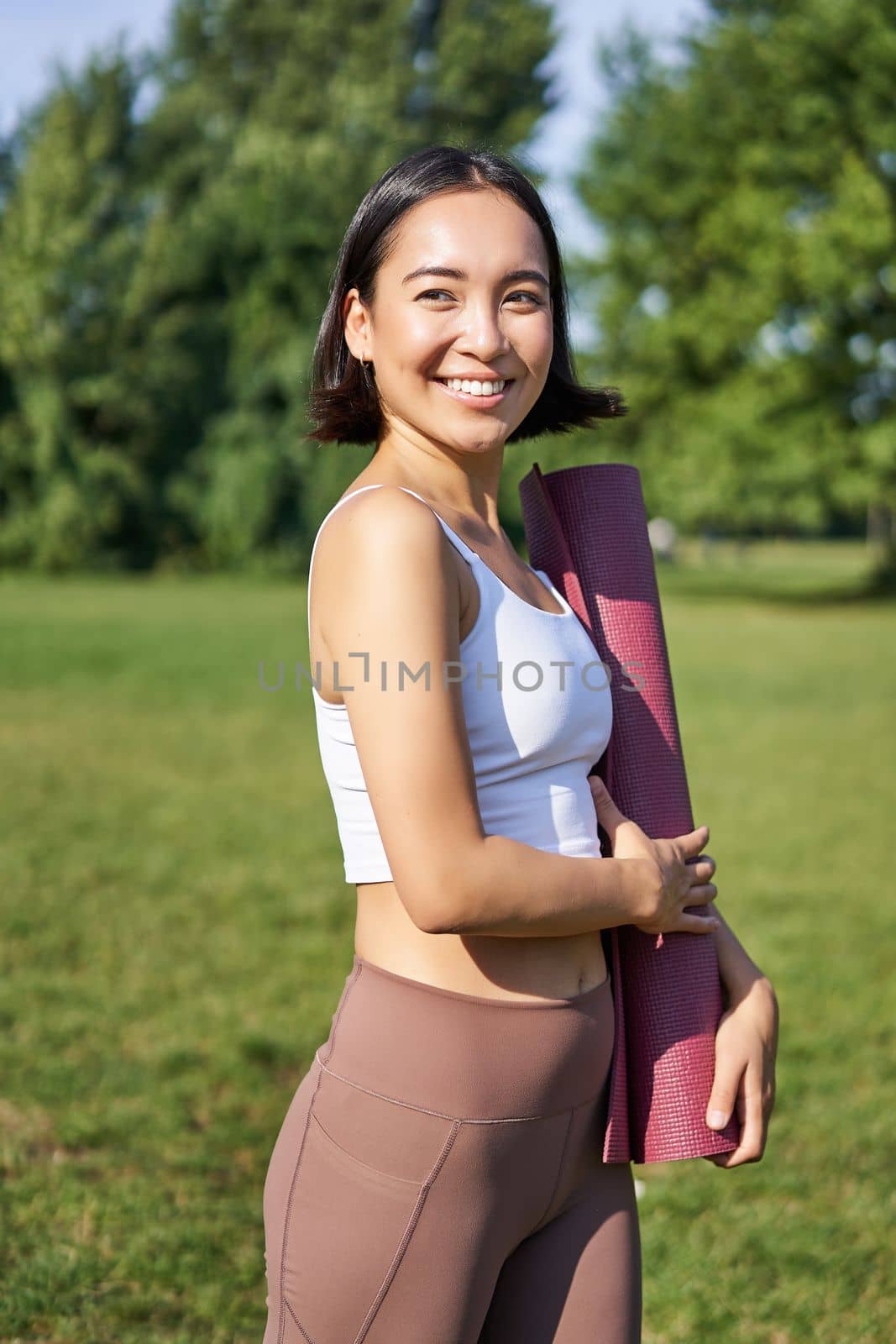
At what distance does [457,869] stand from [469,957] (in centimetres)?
18

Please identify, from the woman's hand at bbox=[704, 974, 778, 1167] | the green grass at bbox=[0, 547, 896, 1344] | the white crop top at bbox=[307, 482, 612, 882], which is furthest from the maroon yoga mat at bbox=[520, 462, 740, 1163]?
the green grass at bbox=[0, 547, 896, 1344]

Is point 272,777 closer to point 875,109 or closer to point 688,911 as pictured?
point 688,911

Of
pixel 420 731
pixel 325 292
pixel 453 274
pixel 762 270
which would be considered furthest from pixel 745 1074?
pixel 325 292

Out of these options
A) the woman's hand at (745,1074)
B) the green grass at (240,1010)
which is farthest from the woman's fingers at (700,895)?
the green grass at (240,1010)

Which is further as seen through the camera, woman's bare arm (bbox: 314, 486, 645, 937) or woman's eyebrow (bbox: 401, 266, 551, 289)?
woman's eyebrow (bbox: 401, 266, 551, 289)

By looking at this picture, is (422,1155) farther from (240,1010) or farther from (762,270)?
(762,270)

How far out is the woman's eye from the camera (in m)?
1.57

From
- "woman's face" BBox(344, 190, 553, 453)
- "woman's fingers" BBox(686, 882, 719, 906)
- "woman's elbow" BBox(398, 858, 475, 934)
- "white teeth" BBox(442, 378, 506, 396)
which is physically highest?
"woman's face" BBox(344, 190, 553, 453)

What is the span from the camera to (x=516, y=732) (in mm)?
1486

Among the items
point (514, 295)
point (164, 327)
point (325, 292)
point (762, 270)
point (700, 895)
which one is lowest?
point (700, 895)

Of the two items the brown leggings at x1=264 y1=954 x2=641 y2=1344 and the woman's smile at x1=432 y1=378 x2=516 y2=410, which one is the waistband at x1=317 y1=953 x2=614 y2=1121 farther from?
the woman's smile at x1=432 y1=378 x2=516 y2=410

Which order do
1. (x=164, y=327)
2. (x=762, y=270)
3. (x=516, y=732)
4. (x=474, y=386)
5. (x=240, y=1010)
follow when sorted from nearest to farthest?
(x=516, y=732) → (x=474, y=386) → (x=240, y=1010) → (x=762, y=270) → (x=164, y=327)

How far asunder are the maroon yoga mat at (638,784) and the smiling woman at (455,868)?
0.04 metres

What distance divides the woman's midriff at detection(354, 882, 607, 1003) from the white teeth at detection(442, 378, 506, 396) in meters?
0.57
